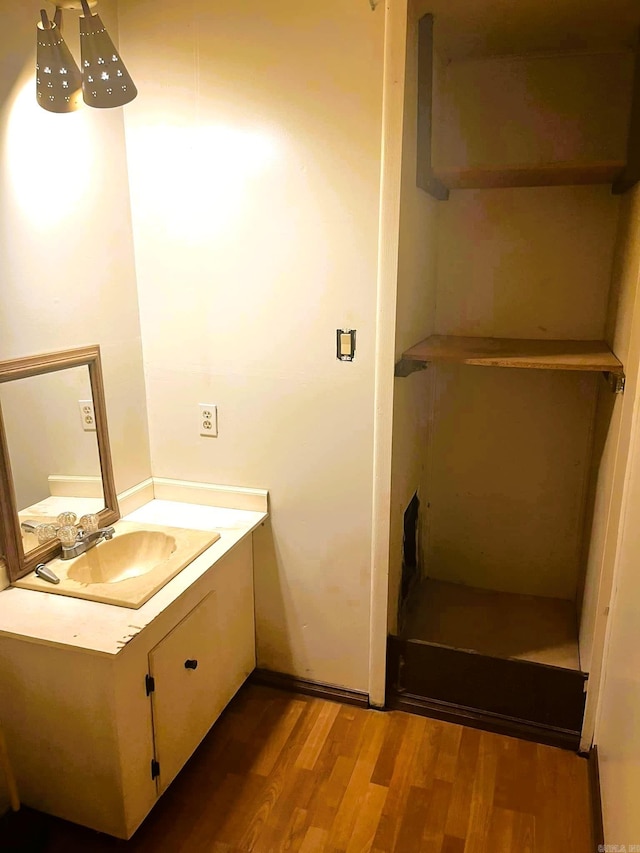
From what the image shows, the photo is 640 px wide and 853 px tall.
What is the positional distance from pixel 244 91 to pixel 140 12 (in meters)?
0.46

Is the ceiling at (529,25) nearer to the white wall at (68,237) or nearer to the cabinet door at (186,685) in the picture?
the white wall at (68,237)

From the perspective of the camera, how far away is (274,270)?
2.06m

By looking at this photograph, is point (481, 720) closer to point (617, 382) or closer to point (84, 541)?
point (617, 382)

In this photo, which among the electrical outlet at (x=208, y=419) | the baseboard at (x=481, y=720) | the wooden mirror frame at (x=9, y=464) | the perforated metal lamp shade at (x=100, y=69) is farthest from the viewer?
the electrical outlet at (x=208, y=419)

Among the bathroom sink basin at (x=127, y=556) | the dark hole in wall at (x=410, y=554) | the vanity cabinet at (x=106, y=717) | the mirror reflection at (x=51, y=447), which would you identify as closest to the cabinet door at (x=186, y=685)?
the vanity cabinet at (x=106, y=717)

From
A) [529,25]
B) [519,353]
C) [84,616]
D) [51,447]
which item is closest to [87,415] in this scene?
[51,447]

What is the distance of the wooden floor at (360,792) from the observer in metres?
1.76

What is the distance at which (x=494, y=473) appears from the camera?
8.76 feet

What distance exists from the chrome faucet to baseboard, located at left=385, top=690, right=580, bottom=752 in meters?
1.20

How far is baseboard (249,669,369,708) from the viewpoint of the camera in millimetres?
2299

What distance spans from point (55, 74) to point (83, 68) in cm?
8

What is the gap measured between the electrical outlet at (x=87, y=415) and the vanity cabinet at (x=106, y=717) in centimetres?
63

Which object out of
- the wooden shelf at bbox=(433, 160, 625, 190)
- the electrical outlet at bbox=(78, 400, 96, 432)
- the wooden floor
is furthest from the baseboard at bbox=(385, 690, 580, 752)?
the wooden shelf at bbox=(433, 160, 625, 190)

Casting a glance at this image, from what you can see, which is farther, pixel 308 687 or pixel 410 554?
pixel 410 554
